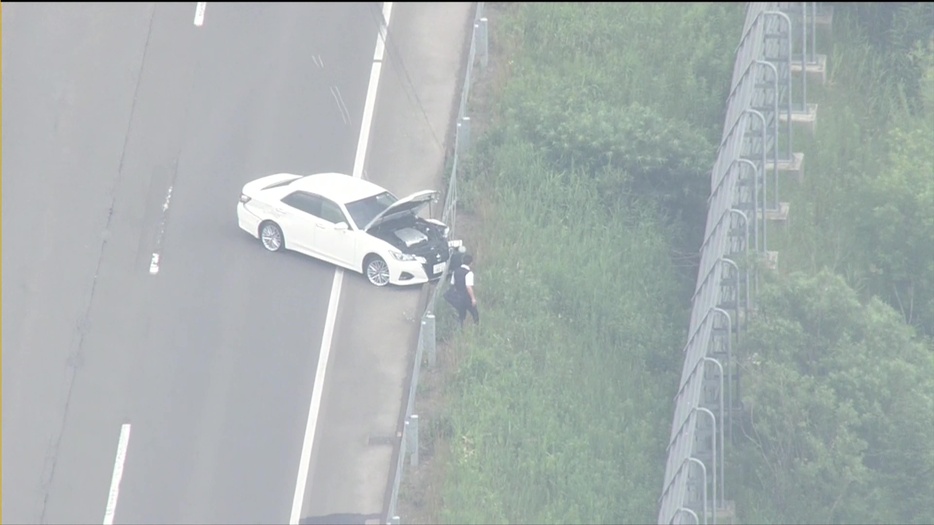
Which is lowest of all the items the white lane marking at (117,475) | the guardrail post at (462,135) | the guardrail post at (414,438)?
the white lane marking at (117,475)

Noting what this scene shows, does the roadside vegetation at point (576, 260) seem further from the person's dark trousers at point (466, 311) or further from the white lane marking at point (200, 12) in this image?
the white lane marking at point (200, 12)

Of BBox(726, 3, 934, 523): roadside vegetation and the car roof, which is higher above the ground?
the car roof

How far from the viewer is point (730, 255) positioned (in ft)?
79.2

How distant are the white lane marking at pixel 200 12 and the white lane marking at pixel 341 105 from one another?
3115mm

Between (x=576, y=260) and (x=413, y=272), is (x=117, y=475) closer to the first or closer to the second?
(x=413, y=272)

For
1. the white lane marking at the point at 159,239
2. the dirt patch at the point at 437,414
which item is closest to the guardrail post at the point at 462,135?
the dirt patch at the point at 437,414

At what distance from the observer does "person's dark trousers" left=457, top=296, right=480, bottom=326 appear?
84.1ft

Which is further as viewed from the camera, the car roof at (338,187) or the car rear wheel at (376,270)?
the car roof at (338,187)

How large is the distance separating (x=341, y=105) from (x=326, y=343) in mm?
5493

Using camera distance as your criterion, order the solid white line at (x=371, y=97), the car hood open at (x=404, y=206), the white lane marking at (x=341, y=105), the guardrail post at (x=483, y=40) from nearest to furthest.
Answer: the car hood open at (x=404, y=206) < the solid white line at (x=371, y=97) < the white lane marking at (x=341, y=105) < the guardrail post at (x=483, y=40)

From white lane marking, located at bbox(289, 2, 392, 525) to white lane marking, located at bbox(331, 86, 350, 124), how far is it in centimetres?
29

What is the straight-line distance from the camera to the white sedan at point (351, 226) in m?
26.4

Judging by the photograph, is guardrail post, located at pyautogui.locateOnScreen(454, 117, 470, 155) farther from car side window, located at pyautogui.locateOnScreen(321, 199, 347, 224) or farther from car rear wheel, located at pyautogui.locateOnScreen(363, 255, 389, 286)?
car rear wheel, located at pyautogui.locateOnScreen(363, 255, 389, 286)

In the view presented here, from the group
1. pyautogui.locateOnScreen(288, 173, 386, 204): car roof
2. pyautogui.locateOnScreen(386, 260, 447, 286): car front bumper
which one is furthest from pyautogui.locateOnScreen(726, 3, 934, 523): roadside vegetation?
pyautogui.locateOnScreen(288, 173, 386, 204): car roof
